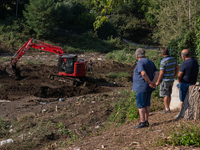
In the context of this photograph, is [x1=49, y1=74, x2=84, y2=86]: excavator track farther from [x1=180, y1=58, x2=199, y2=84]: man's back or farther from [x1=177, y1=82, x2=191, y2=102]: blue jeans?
[x1=180, y1=58, x2=199, y2=84]: man's back

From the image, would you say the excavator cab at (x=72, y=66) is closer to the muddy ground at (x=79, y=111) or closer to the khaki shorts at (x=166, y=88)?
the muddy ground at (x=79, y=111)

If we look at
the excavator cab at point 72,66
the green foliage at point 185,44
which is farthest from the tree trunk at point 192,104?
the excavator cab at point 72,66

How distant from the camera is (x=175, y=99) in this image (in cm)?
689

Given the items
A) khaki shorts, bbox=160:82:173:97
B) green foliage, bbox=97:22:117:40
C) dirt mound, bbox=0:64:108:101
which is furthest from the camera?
green foliage, bbox=97:22:117:40

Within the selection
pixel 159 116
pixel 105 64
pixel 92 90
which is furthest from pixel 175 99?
pixel 105 64

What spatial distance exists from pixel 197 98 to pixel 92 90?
8.56m

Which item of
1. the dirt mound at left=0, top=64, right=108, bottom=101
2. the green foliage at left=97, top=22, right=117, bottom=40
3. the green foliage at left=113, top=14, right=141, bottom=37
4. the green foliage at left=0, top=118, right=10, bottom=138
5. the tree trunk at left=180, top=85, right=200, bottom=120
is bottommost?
the green foliage at left=0, top=118, right=10, bottom=138

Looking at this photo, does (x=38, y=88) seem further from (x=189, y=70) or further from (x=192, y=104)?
(x=192, y=104)

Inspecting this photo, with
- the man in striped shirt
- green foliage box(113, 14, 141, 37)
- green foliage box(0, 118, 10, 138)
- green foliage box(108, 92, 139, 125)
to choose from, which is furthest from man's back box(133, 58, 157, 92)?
green foliage box(113, 14, 141, 37)

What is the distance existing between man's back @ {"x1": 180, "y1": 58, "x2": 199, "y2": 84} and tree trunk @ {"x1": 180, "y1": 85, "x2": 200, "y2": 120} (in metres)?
0.43

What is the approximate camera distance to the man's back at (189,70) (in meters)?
5.28

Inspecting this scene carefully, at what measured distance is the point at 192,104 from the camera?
16.0ft

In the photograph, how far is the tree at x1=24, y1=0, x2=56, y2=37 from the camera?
1148 inches

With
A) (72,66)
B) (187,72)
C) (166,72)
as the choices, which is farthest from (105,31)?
(187,72)
